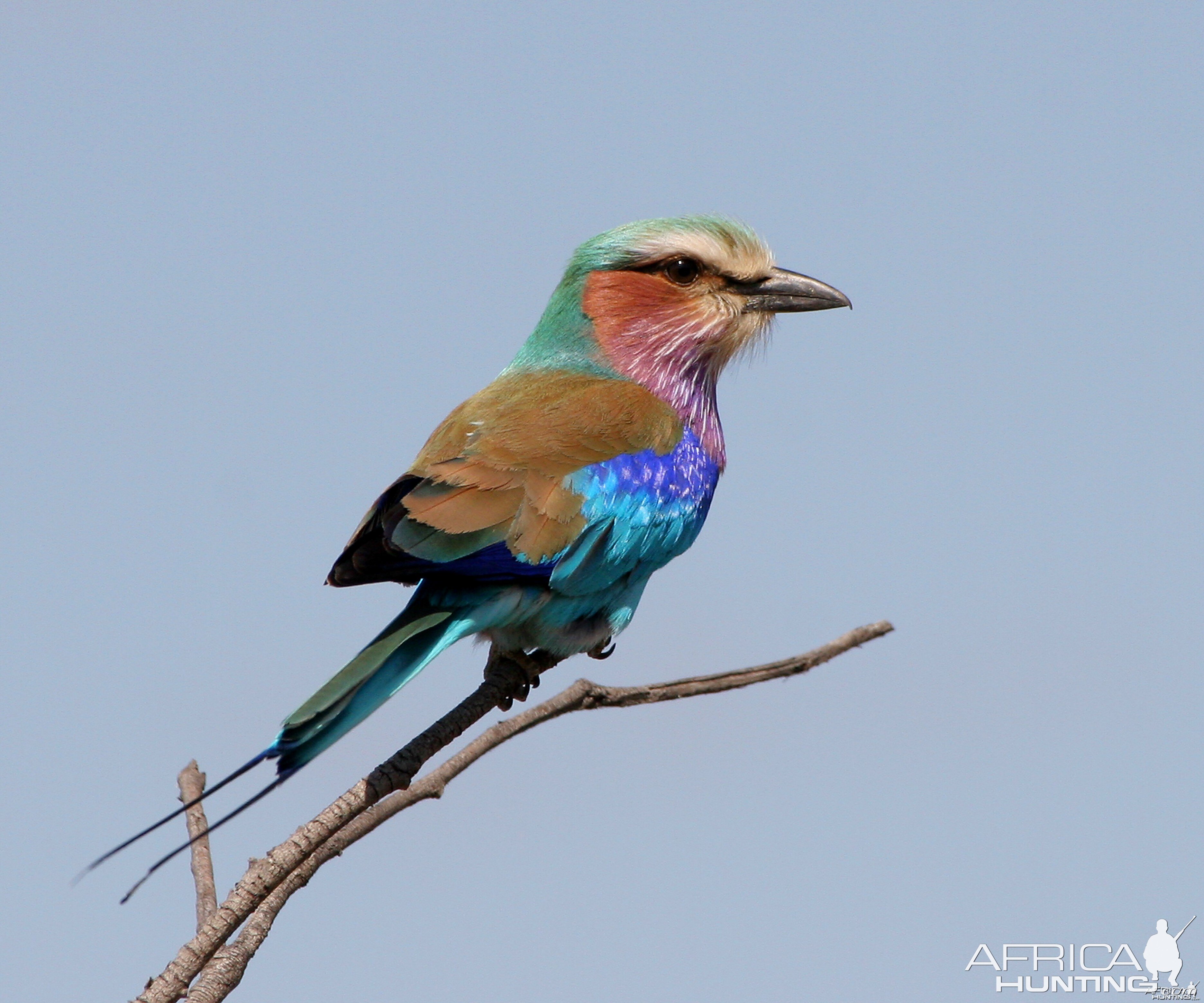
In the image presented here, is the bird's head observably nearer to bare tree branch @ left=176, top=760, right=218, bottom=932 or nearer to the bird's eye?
the bird's eye

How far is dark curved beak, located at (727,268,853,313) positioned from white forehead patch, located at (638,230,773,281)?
34mm

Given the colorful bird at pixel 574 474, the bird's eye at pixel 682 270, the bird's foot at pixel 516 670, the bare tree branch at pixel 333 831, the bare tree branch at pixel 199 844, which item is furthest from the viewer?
the bird's eye at pixel 682 270

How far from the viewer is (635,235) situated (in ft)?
17.7

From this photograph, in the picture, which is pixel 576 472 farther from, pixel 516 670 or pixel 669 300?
pixel 669 300

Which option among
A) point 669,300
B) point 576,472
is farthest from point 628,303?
point 576,472

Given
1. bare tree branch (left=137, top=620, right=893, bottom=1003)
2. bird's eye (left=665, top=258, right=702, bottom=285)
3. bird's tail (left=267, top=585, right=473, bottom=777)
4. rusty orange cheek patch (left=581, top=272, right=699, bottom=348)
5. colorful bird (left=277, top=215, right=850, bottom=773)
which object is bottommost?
bare tree branch (left=137, top=620, right=893, bottom=1003)

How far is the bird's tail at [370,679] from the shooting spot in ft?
11.2

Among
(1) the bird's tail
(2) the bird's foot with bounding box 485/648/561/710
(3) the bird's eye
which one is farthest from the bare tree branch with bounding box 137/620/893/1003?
(3) the bird's eye

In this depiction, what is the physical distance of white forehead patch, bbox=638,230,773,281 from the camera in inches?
213

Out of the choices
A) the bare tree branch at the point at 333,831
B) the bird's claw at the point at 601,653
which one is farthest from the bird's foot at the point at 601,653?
the bare tree branch at the point at 333,831

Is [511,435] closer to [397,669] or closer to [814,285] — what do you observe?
[397,669]

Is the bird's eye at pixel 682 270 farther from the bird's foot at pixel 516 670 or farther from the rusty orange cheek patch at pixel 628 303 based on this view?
the bird's foot at pixel 516 670

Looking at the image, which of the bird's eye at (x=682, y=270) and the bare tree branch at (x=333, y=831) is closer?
the bare tree branch at (x=333, y=831)

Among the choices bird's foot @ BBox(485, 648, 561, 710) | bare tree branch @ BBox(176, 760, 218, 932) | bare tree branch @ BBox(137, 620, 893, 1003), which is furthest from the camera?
bird's foot @ BBox(485, 648, 561, 710)
